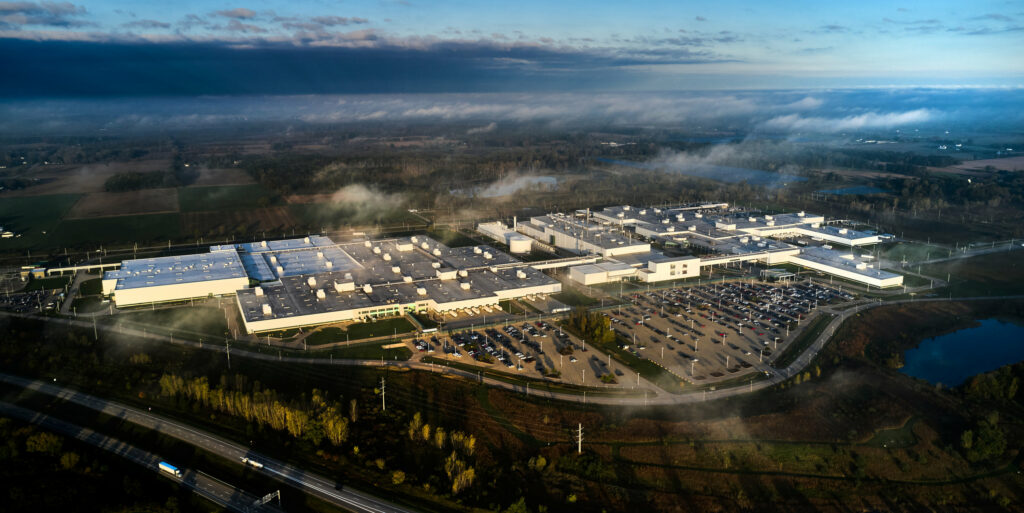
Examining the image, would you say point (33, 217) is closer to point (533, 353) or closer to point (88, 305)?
point (88, 305)

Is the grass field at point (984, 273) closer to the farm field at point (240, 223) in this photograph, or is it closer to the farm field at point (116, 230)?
the farm field at point (240, 223)

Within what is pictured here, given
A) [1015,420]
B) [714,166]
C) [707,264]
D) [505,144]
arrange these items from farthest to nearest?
[505,144]
[714,166]
[707,264]
[1015,420]

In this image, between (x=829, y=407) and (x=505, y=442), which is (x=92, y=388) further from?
(x=829, y=407)

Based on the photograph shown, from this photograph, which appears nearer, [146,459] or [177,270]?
[146,459]

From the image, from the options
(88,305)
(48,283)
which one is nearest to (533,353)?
(88,305)

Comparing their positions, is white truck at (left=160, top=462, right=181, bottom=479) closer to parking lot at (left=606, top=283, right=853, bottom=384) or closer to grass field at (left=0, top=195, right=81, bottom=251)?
parking lot at (left=606, top=283, right=853, bottom=384)

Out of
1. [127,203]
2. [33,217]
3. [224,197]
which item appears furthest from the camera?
[224,197]

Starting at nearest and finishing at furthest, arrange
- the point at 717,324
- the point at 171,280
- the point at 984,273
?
the point at 717,324 < the point at 171,280 < the point at 984,273

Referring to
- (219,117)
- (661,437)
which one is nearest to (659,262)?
(661,437)
